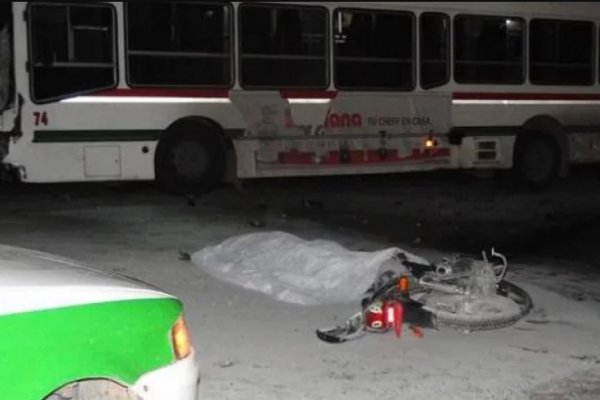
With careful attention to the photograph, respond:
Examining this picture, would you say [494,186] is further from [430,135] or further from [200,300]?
[200,300]

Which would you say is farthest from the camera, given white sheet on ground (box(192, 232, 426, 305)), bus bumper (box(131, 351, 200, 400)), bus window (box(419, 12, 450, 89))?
bus window (box(419, 12, 450, 89))

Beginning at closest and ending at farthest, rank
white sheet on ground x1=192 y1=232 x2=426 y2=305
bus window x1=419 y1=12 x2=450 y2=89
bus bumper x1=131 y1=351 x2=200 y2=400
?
bus bumper x1=131 y1=351 x2=200 y2=400
white sheet on ground x1=192 y1=232 x2=426 y2=305
bus window x1=419 y1=12 x2=450 y2=89

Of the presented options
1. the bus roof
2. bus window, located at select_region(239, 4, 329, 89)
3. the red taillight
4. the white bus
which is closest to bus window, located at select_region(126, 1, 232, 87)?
the white bus

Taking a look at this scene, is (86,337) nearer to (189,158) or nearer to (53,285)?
(53,285)

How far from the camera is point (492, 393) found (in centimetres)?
514

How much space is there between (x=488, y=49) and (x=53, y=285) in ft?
37.5

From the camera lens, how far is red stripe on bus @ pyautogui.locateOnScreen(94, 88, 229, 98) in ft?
36.0

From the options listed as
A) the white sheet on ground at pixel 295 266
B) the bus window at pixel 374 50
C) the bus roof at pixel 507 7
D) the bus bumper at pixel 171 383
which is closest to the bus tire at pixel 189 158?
the bus window at pixel 374 50

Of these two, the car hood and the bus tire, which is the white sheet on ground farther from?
the bus tire

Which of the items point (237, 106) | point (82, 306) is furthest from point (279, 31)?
point (82, 306)

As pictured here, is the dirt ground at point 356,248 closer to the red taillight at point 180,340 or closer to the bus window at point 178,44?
the red taillight at point 180,340

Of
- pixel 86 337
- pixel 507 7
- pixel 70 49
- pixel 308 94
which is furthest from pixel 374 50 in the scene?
pixel 86 337

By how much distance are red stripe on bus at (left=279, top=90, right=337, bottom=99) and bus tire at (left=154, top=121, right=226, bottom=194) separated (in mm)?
1136

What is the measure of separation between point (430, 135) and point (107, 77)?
4.82m
